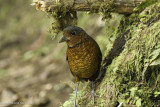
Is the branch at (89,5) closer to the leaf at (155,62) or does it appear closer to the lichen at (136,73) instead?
the lichen at (136,73)

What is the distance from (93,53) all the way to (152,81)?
1019 mm

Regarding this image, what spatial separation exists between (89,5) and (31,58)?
757cm

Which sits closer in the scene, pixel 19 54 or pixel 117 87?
pixel 117 87

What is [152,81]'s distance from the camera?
3.15 m

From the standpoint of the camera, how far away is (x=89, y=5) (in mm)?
3840

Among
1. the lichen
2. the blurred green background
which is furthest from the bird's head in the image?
the blurred green background

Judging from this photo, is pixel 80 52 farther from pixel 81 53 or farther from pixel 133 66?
pixel 133 66

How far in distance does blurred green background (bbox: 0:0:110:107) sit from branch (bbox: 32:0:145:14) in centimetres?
121

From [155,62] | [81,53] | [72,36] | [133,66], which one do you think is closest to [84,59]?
[81,53]

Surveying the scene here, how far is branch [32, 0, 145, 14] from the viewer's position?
3.65 meters

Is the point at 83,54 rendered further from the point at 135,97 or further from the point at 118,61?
the point at 135,97

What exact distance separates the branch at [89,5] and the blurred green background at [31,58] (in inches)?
47.6

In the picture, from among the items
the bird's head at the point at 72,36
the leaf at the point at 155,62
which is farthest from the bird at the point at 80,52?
the leaf at the point at 155,62

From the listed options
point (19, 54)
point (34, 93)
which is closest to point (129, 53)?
point (34, 93)
